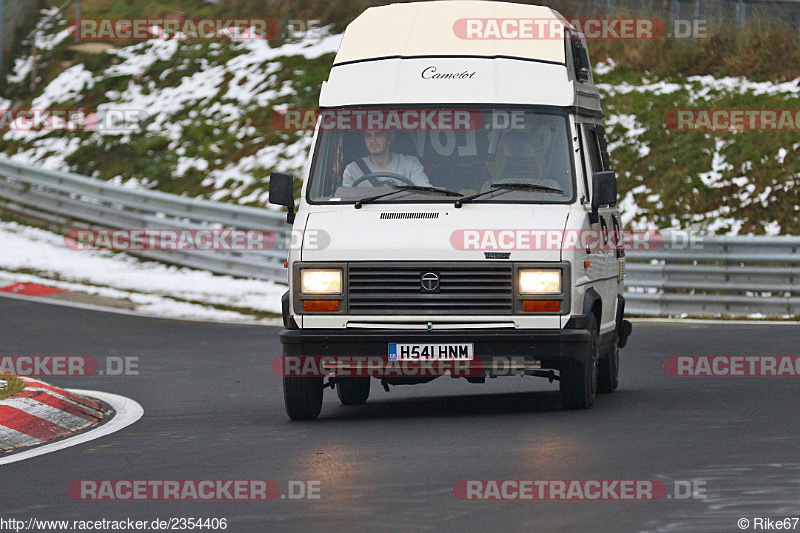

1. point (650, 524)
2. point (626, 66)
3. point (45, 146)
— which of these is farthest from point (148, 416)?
point (45, 146)

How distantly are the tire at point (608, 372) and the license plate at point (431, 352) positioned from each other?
240 centimetres

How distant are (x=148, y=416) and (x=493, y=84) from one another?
11.9ft

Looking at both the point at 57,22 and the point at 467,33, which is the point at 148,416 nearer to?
the point at 467,33

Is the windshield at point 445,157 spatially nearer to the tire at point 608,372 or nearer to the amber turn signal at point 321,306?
the amber turn signal at point 321,306

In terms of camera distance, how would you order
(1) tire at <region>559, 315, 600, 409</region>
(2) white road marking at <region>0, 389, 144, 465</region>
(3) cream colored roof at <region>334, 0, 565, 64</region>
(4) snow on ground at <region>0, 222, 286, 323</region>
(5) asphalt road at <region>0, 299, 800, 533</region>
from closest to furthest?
(5) asphalt road at <region>0, 299, 800, 533</region> → (2) white road marking at <region>0, 389, 144, 465</region> → (1) tire at <region>559, 315, 600, 409</region> → (3) cream colored roof at <region>334, 0, 565, 64</region> → (4) snow on ground at <region>0, 222, 286, 323</region>

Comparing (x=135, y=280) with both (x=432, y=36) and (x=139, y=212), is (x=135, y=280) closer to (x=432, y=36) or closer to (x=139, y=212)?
(x=139, y=212)

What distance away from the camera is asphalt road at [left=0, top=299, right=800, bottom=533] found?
25.3 ft

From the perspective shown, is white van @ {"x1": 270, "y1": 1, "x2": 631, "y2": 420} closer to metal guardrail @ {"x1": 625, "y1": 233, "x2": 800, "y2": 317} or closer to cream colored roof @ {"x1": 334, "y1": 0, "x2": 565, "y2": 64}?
cream colored roof @ {"x1": 334, "y1": 0, "x2": 565, "y2": 64}

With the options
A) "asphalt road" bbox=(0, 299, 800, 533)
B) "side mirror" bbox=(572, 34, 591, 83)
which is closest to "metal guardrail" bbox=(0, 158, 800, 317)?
"asphalt road" bbox=(0, 299, 800, 533)

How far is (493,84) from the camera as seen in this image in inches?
490

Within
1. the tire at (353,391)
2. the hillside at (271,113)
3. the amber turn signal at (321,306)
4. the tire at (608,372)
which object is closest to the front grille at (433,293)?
the amber turn signal at (321,306)

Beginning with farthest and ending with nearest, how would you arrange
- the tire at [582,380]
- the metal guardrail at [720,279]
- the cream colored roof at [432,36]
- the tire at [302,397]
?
the metal guardrail at [720,279]
the cream colored roof at [432,36]
the tire at [302,397]
the tire at [582,380]

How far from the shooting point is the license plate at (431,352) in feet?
37.2

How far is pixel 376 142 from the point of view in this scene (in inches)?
477
